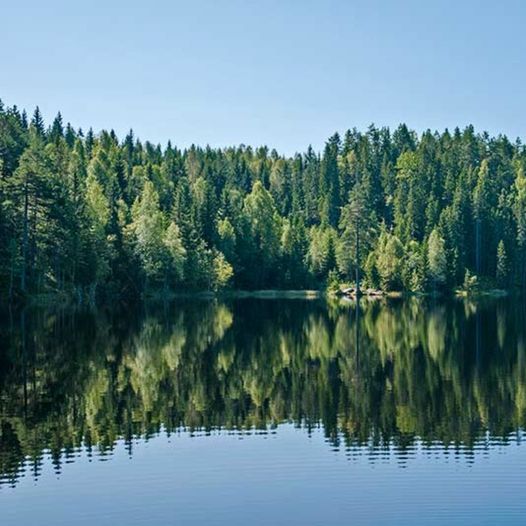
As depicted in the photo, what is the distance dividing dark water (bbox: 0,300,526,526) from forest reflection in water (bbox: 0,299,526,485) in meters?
0.11

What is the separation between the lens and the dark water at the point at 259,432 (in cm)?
2039

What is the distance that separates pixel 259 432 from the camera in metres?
29.0

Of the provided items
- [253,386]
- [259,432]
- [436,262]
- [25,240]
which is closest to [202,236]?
[436,262]

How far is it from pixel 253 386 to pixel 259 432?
9.60 meters

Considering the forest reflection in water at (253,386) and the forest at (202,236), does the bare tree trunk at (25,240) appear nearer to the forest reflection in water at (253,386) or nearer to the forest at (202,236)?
the forest at (202,236)

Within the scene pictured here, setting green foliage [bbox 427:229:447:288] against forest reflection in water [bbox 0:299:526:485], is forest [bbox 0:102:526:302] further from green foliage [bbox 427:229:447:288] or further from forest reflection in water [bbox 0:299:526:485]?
forest reflection in water [bbox 0:299:526:485]

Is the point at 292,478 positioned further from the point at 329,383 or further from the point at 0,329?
the point at 0,329

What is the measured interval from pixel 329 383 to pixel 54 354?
18.1 meters

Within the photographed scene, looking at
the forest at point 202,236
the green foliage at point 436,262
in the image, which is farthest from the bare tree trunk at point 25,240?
the green foliage at point 436,262

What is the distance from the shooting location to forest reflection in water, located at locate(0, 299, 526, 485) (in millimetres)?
28078

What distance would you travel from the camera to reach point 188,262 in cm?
13725

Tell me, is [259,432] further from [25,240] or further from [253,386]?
[25,240]

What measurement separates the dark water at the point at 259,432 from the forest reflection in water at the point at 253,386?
113 millimetres

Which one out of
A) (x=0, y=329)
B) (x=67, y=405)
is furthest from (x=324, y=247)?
(x=67, y=405)
